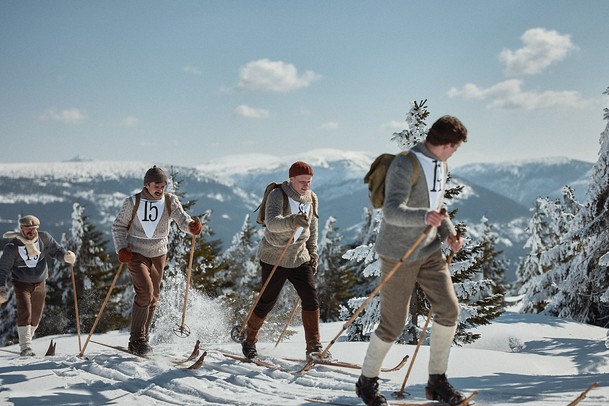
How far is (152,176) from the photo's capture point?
633cm

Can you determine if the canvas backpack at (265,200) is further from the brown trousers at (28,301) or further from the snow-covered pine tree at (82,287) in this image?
the snow-covered pine tree at (82,287)

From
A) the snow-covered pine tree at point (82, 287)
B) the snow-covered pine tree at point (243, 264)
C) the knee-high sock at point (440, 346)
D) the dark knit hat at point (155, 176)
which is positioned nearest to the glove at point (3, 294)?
the dark knit hat at point (155, 176)

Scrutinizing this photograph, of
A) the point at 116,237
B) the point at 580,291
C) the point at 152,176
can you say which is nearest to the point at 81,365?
the point at 116,237

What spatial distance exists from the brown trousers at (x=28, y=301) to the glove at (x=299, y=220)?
4.51 meters

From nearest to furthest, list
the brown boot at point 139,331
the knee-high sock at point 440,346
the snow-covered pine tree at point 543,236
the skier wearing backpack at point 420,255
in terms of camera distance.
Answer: the skier wearing backpack at point 420,255
the knee-high sock at point 440,346
the brown boot at point 139,331
the snow-covered pine tree at point 543,236

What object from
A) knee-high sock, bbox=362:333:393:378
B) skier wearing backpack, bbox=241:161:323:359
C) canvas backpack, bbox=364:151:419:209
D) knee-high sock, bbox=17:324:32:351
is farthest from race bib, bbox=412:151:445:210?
knee-high sock, bbox=17:324:32:351

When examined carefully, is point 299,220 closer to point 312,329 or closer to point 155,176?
point 312,329

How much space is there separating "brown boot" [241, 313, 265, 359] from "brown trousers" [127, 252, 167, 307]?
4.50 ft

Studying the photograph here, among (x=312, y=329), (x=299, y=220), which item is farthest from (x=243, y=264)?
(x=299, y=220)

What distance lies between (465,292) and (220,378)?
27.5 feet

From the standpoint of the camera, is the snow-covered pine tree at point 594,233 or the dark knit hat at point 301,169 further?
the snow-covered pine tree at point 594,233

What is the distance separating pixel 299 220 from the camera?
18.7 feet

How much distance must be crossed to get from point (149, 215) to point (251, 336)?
2145 millimetres

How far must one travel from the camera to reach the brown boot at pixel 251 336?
21.4 feet
